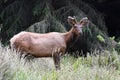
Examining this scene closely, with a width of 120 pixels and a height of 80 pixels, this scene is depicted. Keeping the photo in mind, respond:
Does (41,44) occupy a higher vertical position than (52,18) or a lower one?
lower

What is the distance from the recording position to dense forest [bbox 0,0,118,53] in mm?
14695

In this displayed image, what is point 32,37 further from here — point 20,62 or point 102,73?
point 102,73

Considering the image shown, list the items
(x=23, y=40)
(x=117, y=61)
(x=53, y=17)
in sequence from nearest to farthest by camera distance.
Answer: (x=23, y=40), (x=117, y=61), (x=53, y=17)

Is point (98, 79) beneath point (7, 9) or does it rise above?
beneath

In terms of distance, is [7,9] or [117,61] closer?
[117,61]

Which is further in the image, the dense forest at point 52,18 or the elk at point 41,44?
the dense forest at point 52,18

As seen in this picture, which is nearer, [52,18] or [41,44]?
[41,44]

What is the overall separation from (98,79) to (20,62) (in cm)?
165

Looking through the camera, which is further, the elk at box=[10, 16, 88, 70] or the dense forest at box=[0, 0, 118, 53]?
the dense forest at box=[0, 0, 118, 53]

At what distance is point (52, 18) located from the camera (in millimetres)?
14609

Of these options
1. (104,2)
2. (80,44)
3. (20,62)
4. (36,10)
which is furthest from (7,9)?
(20,62)

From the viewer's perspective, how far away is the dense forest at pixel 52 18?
14.7 metres

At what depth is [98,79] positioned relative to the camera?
8578mm

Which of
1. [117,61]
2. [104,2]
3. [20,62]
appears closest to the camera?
[20,62]
